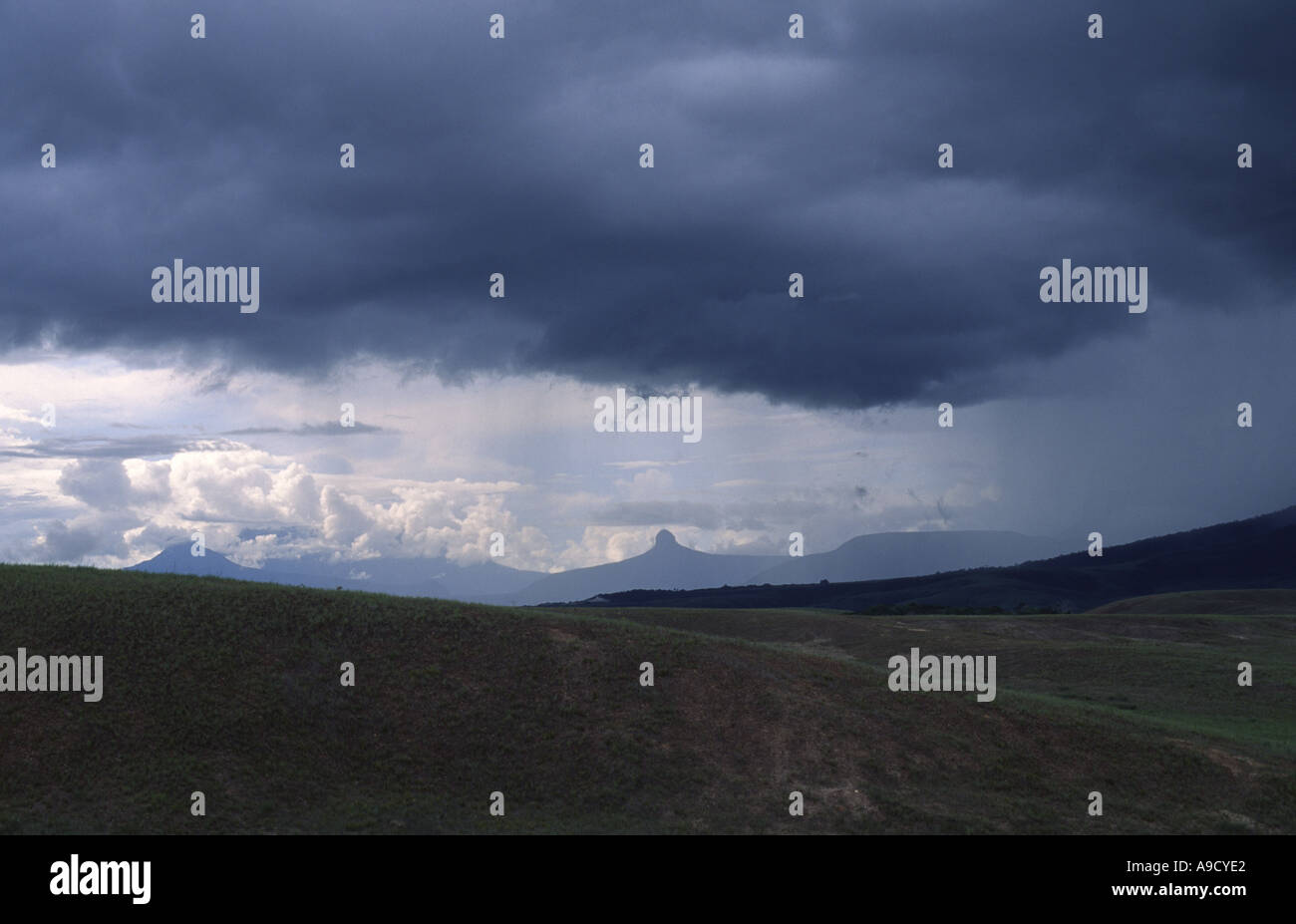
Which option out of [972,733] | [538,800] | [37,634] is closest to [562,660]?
[538,800]

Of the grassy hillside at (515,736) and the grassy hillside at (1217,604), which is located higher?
the grassy hillside at (515,736)

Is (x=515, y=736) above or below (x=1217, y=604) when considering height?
above

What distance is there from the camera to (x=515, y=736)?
3441cm

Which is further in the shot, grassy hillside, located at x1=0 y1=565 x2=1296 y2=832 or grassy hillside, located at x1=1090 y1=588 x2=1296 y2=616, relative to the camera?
grassy hillside, located at x1=1090 y1=588 x2=1296 y2=616

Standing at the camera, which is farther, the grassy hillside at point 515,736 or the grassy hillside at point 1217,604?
the grassy hillside at point 1217,604

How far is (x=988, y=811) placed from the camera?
31.0m

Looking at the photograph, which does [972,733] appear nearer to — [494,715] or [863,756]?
[863,756]

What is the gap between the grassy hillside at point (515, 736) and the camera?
29.9 m

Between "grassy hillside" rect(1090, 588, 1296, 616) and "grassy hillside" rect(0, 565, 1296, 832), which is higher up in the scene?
"grassy hillside" rect(0, 565, 1296, 832)

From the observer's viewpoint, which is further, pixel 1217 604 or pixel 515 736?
pixel 1217 604

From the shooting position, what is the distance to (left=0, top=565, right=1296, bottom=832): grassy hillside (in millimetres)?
29891

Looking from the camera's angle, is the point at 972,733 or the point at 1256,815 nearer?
the point at 1256,815

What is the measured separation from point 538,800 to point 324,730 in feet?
27.3

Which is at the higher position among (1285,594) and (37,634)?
(37,634)
